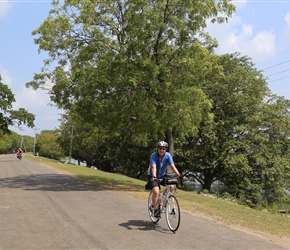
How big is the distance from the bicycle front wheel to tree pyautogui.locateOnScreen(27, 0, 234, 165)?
7.25 m

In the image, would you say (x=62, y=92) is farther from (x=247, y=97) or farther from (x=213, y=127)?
(x=247, y=97)

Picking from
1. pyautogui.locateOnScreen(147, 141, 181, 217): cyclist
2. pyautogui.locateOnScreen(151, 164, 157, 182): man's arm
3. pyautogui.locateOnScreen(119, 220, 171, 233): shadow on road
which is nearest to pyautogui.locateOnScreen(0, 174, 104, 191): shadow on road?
pyautogui.locateOnScreen(119, 220, 171, 233): shadow on road

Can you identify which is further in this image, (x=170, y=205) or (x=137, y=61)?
(x=137, y=61)

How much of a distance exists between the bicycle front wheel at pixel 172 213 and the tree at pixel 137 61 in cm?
725

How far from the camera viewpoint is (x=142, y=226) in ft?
24.6

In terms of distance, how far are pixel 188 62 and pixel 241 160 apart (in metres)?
13.3

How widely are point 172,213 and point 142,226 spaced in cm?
87


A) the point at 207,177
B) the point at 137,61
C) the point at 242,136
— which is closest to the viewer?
the point at 137,61

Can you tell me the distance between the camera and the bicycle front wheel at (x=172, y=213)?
273 inches

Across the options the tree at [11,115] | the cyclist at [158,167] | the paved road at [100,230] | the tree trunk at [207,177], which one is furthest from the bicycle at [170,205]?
the tree at [11,115]

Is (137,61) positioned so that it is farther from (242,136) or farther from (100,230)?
(242,136)

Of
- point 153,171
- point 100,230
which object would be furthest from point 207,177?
point 100,230

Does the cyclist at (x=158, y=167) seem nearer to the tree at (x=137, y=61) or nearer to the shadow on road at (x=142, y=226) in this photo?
the shadow on road at (x=142, y=226)

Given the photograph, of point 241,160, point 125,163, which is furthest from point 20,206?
point 125,163
